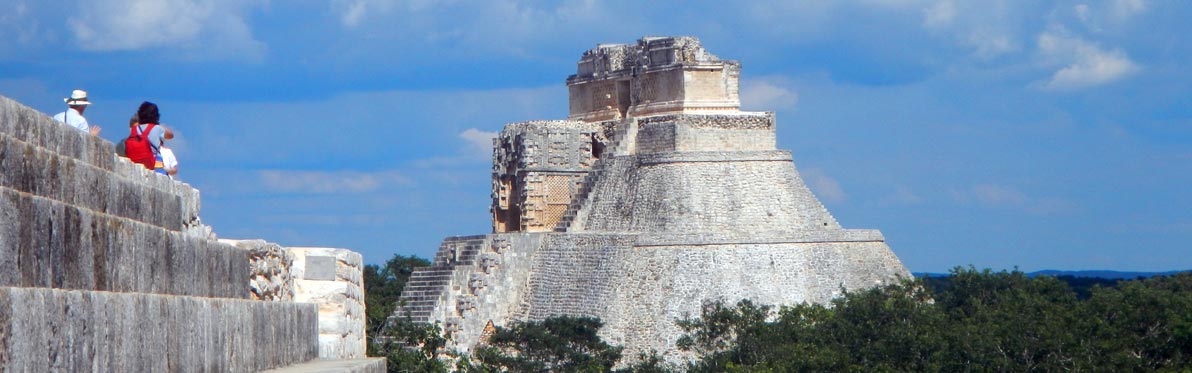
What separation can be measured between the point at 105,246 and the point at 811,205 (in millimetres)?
41998

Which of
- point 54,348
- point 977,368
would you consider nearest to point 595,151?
point 977,368

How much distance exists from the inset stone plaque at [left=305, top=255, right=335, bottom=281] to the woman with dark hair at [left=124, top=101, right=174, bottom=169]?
137cm

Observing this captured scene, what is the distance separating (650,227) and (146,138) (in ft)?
115

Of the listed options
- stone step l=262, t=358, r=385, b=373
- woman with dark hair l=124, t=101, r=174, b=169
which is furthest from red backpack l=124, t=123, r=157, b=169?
stone step l=262, t=358, r=385, b=373

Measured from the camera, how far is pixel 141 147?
15055mm

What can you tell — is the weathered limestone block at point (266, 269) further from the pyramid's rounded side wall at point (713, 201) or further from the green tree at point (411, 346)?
the pyramid's rounded side wall at point (713, 201)

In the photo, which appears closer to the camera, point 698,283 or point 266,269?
point 266,269

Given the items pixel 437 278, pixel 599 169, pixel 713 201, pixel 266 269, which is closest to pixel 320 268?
pixel 266 269

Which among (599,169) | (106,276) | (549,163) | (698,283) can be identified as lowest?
(106,276)

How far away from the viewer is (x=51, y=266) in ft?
29.7

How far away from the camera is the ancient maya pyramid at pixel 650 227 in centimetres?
4822

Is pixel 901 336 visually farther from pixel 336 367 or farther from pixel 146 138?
pixel 336 367

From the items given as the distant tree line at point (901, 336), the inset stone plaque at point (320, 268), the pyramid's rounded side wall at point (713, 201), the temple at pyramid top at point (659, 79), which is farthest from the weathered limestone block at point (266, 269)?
the temple at pyramid top at point (659, 79)

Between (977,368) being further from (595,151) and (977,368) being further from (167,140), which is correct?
(167,140)
